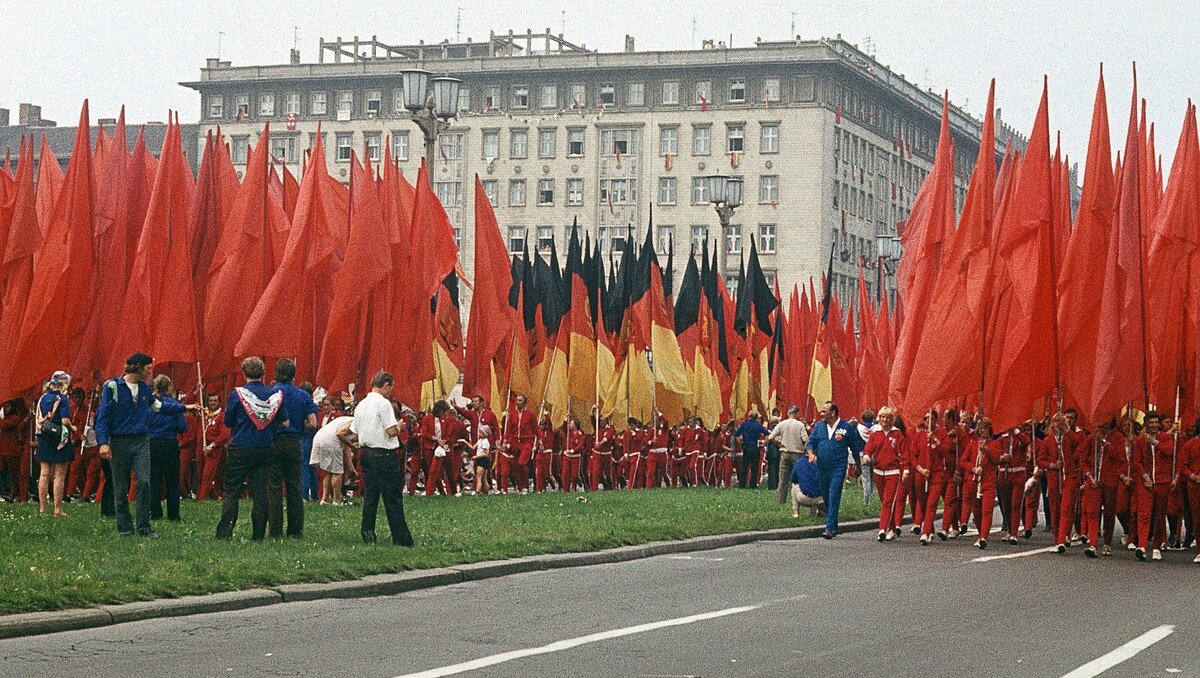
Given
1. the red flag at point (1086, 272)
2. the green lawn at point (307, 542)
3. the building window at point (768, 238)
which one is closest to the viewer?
the green lawn at point (307, 542)

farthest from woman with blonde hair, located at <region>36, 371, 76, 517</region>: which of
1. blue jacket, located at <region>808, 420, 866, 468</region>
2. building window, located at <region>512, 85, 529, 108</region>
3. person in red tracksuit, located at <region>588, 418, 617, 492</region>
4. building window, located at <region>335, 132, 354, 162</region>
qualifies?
building window, located at <region>335, 132, 354, 162</region>

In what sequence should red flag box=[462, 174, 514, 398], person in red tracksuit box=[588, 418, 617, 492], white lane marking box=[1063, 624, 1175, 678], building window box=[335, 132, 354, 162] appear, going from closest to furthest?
white lane marking box=[1063, 624, 1175, 678], red flag box=[462, 174, 514, 398], person in red tracksuit box=[588, 418, 617, 492], building window box=[335, 132, 354, 162]

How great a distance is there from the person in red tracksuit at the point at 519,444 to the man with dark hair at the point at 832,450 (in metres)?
10.7

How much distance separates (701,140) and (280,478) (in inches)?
3555

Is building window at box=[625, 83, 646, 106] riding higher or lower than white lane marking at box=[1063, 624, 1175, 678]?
higher

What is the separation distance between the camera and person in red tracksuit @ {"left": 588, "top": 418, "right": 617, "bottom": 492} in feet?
126

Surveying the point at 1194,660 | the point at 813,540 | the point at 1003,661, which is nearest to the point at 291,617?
the point at 1003,661

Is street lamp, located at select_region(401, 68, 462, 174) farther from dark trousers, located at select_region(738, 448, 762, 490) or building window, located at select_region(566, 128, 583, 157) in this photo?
building window, located at select_region(566, 128, 583, 157)

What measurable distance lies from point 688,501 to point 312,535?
1159 centimetres

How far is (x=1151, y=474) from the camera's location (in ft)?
73.0

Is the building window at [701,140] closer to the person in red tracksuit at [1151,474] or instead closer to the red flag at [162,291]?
the red flag at [162,291]

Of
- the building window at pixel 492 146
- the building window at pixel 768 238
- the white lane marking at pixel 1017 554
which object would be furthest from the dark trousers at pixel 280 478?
the building window at pixel 492 146

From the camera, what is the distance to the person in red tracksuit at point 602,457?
3828cm

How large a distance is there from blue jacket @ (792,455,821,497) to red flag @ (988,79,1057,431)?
3.28 meters
